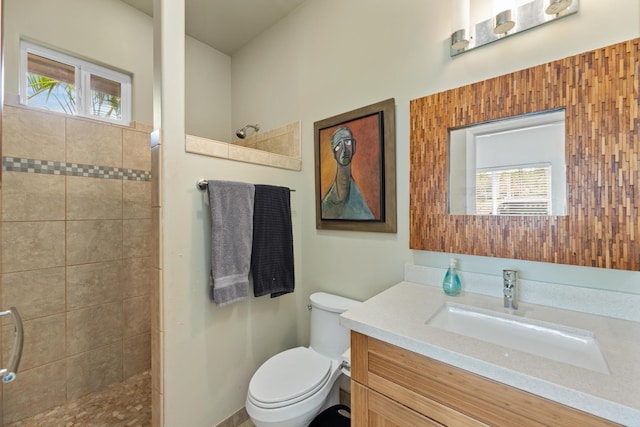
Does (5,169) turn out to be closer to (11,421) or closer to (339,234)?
(11,421)

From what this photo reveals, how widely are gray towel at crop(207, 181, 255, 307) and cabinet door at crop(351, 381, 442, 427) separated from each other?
82cm

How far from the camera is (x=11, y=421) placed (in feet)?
4.97

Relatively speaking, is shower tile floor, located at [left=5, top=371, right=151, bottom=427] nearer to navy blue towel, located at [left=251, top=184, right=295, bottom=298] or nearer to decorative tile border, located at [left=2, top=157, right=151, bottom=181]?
navy blue towel, located at [left=251, top=184, right=295, bottom=298]

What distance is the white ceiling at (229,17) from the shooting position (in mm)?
1934

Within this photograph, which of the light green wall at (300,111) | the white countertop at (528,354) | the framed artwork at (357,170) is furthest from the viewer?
the framed artwork at (357,170)

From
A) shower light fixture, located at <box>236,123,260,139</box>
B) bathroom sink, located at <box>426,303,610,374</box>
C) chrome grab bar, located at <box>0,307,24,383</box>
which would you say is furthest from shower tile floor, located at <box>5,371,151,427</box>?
shower light fixture, located at <box>236,123,260,139</box>

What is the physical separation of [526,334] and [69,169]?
2.59 metres

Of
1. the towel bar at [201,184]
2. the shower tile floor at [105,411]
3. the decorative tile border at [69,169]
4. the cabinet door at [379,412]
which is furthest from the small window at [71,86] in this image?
the cabinet door at [379,412]

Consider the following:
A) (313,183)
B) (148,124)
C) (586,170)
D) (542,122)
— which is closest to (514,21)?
(542,122)

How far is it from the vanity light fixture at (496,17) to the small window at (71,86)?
2270 mm

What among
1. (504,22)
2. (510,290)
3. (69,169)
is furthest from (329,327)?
(69,169)

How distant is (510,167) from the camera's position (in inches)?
43.7

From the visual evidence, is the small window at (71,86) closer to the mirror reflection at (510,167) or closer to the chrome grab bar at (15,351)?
the chrome grab bar at (15,351)

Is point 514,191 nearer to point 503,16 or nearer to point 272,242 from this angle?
point 503,16
